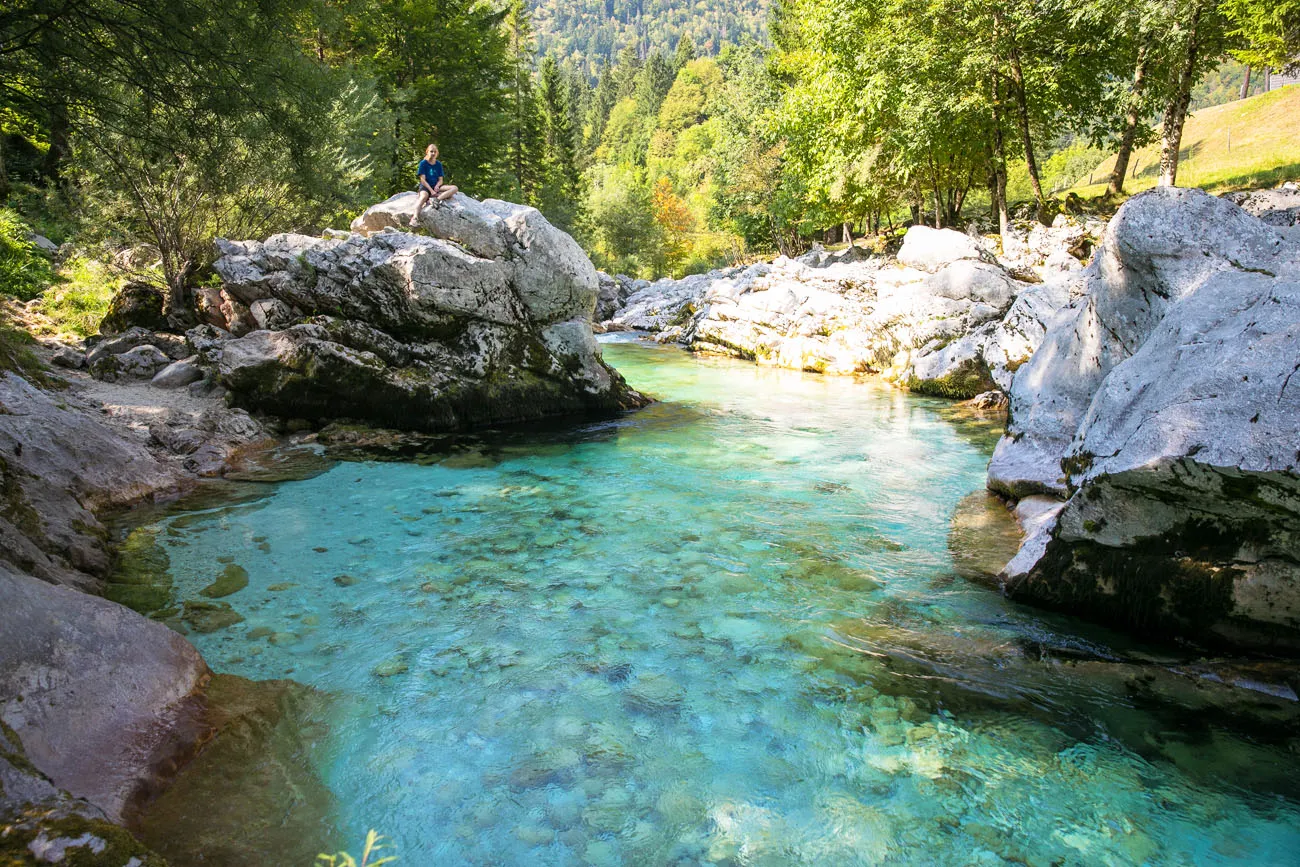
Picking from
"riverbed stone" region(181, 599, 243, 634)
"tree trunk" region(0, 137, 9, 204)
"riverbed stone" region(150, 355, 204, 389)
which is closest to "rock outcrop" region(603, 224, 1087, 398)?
"riverbed stone" region(181, 599, 243, 634)

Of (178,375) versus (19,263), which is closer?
(178,375)

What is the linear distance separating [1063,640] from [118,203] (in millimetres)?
15497

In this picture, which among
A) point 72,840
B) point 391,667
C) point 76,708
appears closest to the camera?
point 72,840

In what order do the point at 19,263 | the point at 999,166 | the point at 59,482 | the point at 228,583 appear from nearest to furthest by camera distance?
the point at 228,583
the point at 59,482
the point at 19,263
the point at 999,166

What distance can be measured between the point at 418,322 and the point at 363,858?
872cm

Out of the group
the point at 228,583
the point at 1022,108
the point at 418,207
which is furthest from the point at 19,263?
the point at 1022,108

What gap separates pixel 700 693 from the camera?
4.20 meters

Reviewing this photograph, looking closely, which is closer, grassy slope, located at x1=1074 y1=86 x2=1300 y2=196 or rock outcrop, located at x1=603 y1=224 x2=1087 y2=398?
rock outcrop, located at x1=603 y1=224 x2=1087 y2=398

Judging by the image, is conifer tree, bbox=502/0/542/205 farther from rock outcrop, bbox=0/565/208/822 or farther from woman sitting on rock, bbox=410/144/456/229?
rock outcrop, bbox=0/565/208/822

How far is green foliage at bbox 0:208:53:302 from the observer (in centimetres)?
Result: 1395

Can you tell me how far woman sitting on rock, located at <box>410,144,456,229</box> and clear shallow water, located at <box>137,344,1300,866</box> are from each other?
19.2 feet

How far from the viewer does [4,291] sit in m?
13.8

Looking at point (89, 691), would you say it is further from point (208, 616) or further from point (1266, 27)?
point (1266, 27)

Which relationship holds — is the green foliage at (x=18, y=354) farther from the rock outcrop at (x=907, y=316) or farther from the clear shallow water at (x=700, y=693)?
the rock outcrop at (x=907, y=316)
